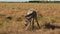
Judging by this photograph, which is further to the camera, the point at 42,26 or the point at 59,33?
the point at 42,26

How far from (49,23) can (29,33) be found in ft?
14.0

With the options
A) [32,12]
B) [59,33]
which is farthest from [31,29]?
[59,33]

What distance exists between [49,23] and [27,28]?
2.88 meters

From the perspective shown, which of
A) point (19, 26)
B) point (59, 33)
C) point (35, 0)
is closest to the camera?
point (59, 33)

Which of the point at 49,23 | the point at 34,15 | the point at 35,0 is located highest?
the point at 34,15

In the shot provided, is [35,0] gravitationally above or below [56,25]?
below

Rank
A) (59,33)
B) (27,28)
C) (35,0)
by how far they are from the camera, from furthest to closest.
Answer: (35,0), (27,28), (59,33)

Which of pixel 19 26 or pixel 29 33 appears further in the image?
pixel 19 26

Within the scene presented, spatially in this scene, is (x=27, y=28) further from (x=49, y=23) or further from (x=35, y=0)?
(x=35, y=0)

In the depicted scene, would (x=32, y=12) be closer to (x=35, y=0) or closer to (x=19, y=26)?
(x=19, y=26)

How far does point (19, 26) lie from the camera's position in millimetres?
14750

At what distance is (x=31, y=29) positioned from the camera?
13.8 metres

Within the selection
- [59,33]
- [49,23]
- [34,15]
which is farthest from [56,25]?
[59,33]

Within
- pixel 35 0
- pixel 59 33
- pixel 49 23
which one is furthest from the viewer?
pixel 35 0
